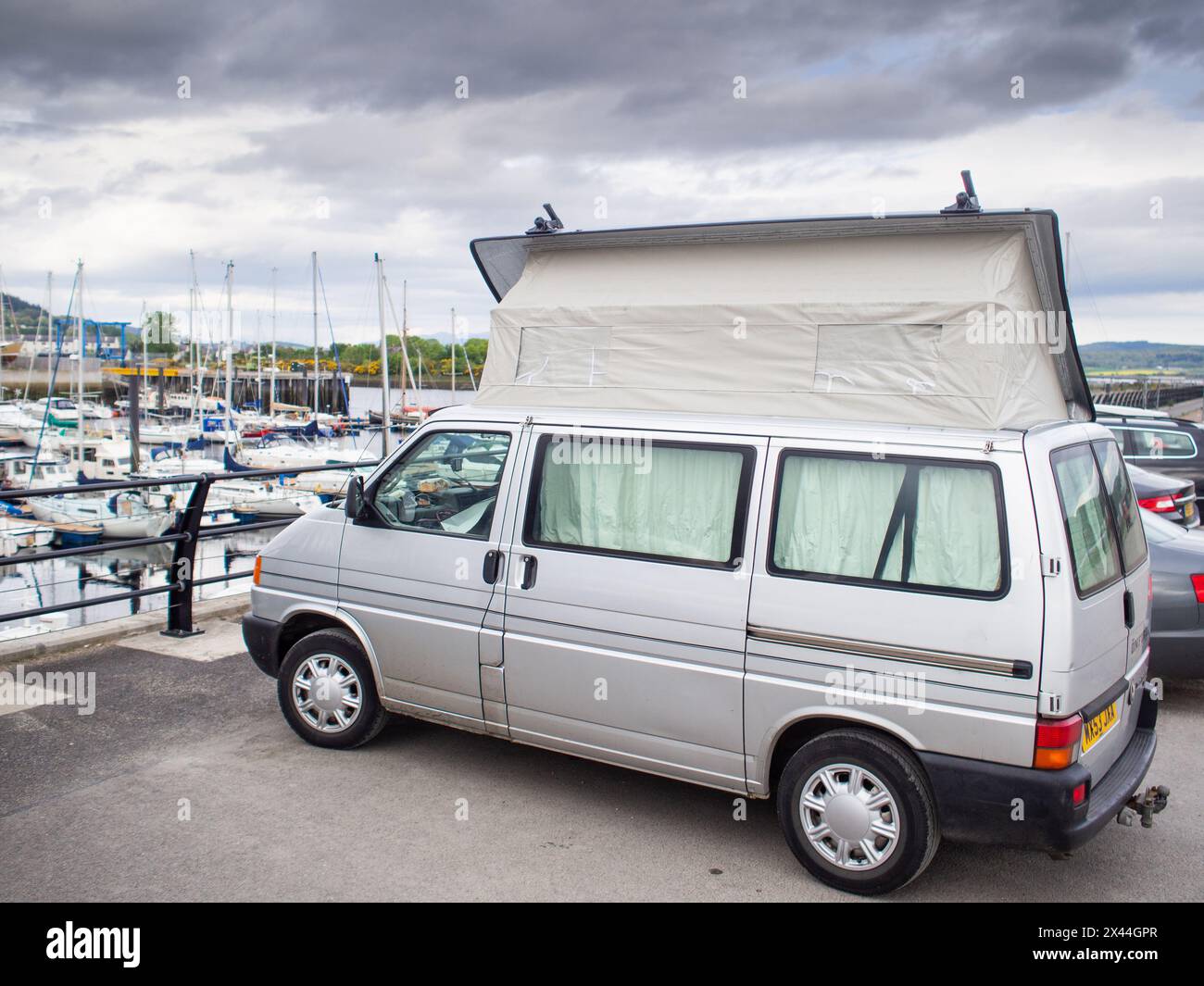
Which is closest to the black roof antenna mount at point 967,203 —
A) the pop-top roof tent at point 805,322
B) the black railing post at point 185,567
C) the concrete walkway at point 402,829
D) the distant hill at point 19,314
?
the pop-top roof tent at point 805,322

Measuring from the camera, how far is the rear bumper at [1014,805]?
362 centimetres

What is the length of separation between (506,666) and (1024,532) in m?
2.43

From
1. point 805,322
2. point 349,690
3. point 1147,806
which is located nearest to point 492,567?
point 349,690

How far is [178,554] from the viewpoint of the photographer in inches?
303

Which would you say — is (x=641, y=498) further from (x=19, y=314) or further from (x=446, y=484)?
(x=19, y=314)

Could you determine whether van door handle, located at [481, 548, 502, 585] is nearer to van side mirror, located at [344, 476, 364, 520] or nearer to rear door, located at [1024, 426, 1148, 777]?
van side mirror, located at [344, 476, 364, 520]

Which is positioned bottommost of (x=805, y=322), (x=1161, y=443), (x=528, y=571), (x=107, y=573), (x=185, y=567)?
(x=107, y=573)

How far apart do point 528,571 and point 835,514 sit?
59.2 inches

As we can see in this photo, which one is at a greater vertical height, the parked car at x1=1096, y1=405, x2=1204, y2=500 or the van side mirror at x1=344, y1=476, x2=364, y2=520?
the parked car at x1=1096, y1=405, x2=1204, y2=500

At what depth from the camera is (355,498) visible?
17.1 ft

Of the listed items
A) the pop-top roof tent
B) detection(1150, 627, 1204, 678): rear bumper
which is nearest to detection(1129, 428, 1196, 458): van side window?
detection(1150, 627, 1204, 678): rear bumper

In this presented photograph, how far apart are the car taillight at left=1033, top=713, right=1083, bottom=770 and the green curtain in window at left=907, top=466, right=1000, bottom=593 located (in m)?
0.53

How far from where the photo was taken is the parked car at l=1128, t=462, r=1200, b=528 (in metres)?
9.87
